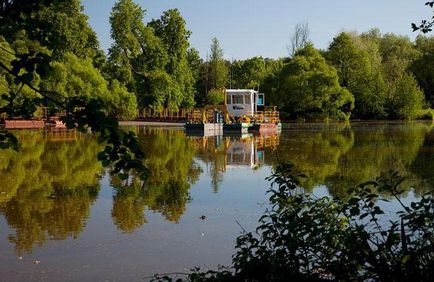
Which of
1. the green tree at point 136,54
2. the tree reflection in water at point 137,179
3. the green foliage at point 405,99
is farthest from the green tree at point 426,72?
the tree reflection in water at point 137,179

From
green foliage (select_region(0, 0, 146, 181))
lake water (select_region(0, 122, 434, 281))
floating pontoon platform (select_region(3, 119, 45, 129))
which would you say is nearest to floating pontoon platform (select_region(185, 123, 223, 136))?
floating pontoon platform (select_region(3, 119, 45, 129))

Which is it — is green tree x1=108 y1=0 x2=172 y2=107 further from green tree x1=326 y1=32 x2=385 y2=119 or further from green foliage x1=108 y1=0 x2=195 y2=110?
green tree x1=326 y1=32 x2=385 y2=119

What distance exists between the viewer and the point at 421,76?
8281 cm

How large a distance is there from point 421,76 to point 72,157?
7245 cm

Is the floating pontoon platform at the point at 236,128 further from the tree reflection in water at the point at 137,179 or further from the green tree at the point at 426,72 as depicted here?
the green tree at the point at 426,72

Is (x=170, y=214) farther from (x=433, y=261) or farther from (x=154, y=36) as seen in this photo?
(x=154, y=36)

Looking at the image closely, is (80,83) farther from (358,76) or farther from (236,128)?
(358,76)

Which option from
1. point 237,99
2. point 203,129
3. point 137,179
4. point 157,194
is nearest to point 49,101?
point 157,194

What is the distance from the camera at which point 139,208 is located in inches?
418

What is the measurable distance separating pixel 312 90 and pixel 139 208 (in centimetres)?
6247

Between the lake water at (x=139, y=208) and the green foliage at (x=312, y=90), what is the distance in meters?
49.8

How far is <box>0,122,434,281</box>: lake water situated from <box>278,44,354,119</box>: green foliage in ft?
163

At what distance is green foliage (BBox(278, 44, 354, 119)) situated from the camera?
7019 centimetres

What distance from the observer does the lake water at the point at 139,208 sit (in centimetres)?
699
